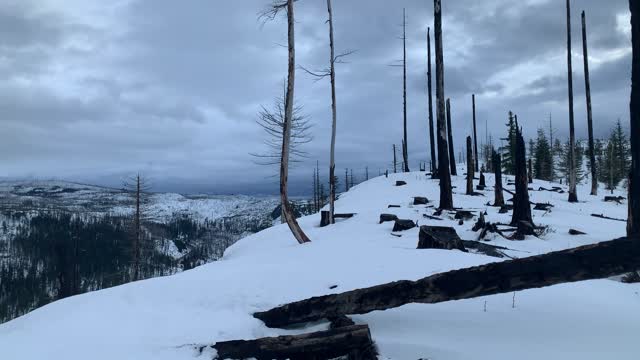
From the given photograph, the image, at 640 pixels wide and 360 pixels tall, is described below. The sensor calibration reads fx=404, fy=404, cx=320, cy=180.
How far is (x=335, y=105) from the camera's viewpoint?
16.5m

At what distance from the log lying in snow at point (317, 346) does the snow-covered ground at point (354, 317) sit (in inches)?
10.8

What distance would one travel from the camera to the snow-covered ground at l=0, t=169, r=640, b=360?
448 cm

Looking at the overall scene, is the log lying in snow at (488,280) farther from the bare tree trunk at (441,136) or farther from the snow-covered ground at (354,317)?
the bare tree trunk at (441,136)

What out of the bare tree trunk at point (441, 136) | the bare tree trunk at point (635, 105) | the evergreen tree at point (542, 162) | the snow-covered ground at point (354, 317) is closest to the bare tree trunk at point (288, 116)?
the snow-covered ground at point (354, 317)

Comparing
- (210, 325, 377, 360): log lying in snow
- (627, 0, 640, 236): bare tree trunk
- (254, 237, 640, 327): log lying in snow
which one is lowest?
(210, 325, 377, 360): log lying in snow

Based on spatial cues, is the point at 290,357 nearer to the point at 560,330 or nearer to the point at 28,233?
the point at 560,330

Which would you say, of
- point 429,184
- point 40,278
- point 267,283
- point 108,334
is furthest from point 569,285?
point 40,278

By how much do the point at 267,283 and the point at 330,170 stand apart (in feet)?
34.0

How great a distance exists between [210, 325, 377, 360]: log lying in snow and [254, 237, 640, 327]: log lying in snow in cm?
50

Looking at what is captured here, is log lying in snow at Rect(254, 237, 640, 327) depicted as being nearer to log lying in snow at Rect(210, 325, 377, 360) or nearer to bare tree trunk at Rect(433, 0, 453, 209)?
log lying in snow at Rect(210, 325, 377, 360)

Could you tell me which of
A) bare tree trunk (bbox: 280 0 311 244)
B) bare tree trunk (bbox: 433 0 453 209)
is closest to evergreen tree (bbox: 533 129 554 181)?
bare tree trunk (bbox: 433 0 453 209)

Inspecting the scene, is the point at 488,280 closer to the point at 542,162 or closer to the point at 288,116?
the point at 288,116

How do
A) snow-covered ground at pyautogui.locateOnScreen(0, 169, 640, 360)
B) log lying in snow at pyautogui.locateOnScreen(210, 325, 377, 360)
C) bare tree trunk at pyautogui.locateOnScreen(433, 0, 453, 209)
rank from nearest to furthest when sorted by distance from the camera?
1. snow-covered ground at pyautogui.locateOnScreen(0, 169, 640, 360)
2. log lying in snow at pyautogui.locateOnScreen(210, 325, 377, 360)
3. bare tree trunk at pyautogui.locateOnScreen(433, 0, 453, 209)

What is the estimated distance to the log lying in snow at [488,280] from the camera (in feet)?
14.0
